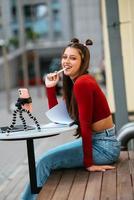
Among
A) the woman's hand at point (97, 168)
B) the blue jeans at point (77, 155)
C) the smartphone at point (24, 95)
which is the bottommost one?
the woman's hand at point (97, 168)

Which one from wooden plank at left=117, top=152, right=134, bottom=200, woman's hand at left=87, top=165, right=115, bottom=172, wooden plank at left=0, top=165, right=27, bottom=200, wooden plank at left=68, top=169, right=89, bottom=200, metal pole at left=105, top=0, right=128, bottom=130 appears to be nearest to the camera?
wooden plank at left=117, top=152, right=134, bottom=200

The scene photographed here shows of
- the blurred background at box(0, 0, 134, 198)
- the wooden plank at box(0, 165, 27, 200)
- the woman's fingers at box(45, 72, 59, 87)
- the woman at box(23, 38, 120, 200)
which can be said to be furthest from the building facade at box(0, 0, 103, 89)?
the woman at box(23, 38, 120, 200)

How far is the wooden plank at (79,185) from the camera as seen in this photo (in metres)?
4.04

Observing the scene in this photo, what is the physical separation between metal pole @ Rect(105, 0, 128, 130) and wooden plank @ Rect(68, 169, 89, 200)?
128 inches

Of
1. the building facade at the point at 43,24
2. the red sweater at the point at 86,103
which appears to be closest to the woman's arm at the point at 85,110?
the red sweater at the point at 86,103

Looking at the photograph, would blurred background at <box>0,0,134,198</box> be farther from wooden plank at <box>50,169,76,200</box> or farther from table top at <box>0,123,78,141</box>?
wooden plank at <box>50,169,76,200</box>

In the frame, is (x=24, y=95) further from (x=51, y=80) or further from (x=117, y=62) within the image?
(x=117, y=62)

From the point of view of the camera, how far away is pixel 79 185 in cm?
428

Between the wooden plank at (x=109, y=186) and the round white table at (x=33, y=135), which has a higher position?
the round white table at (x=33, y=135)

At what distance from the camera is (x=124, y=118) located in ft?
25.9

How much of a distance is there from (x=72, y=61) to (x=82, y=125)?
0.58 metres

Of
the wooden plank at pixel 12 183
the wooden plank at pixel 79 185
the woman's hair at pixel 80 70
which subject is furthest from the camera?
the wooden plank at pixel 12 183

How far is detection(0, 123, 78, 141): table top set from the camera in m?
4.32

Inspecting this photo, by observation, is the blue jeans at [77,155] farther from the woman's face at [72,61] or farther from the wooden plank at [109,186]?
the woman's face at [72,61]
